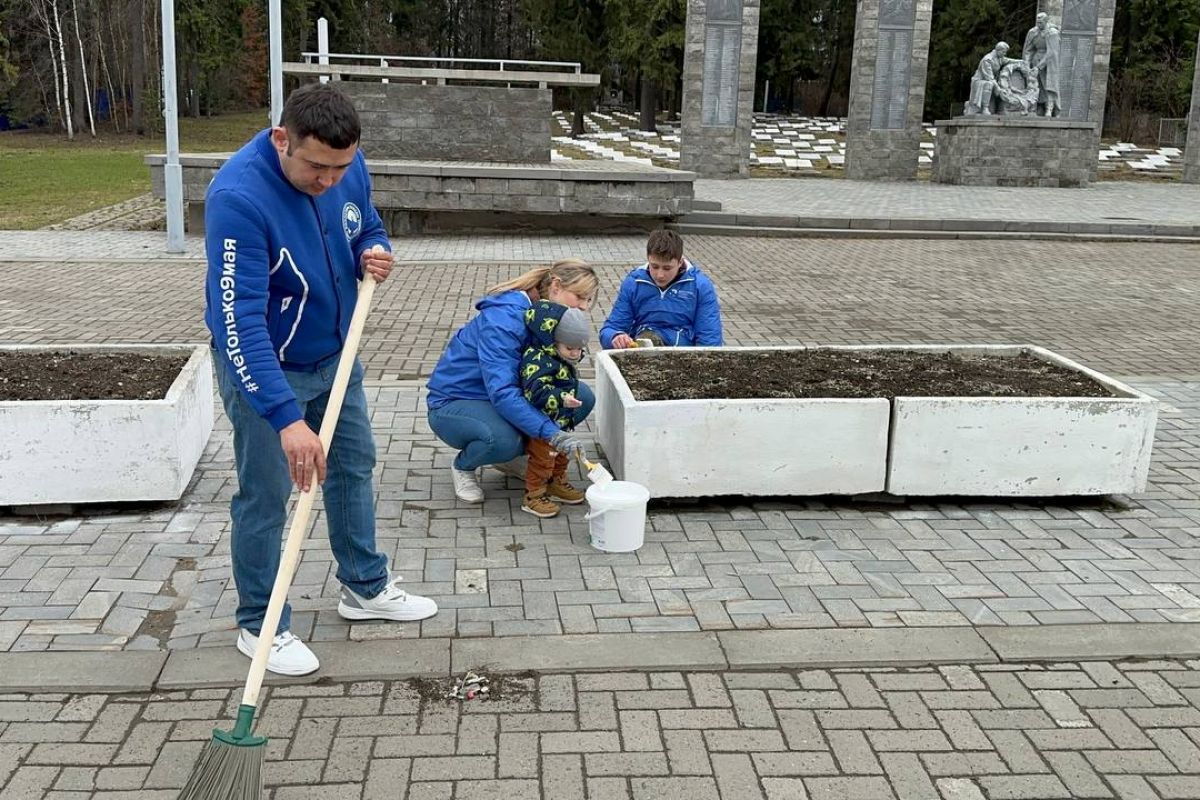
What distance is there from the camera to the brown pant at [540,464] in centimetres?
480

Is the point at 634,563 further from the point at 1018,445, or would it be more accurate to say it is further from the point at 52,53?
the point at 52,53

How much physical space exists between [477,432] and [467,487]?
1.03 ft

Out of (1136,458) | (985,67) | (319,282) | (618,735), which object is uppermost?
(985,67)

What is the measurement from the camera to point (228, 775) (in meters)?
2.66

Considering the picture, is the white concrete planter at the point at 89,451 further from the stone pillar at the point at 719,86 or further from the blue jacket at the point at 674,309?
the stone pillar at the point at 719,86

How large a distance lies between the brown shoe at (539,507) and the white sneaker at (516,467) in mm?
217

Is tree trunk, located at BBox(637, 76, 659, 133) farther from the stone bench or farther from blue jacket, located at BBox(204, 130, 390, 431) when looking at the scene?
blue jacket, located at BBox(204, 130, 390, 431)

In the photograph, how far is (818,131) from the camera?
1574 inches

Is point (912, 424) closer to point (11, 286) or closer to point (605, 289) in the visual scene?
point (605, 289)

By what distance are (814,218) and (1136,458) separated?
39.7 ft


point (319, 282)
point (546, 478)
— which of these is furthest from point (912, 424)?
point (319, 282)

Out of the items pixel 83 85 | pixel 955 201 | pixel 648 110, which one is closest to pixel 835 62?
pixel 648 110

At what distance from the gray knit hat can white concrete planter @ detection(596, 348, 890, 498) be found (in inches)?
14.5

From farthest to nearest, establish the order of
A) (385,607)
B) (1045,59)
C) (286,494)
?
(1045,59) < (385,607) < (286,494)
